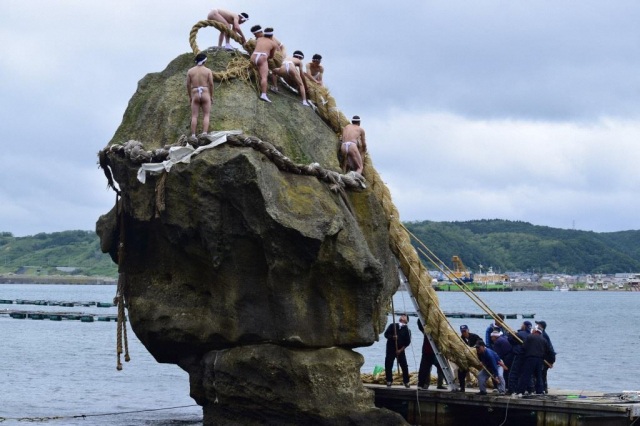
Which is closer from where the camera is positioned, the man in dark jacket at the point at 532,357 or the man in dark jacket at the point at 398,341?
the man in dark jacket at the point at 532,357

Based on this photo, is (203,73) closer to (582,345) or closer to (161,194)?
(161,194)

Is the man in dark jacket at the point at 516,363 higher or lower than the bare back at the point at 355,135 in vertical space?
lower

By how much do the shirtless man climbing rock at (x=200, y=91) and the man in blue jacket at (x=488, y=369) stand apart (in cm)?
834

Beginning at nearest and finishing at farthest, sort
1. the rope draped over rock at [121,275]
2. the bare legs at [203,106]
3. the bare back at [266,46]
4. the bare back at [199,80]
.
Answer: the bare legs at [203,106] < the bare back at [199,80] < the rope draped over rock at [121,275] < the bare back at [266,46]

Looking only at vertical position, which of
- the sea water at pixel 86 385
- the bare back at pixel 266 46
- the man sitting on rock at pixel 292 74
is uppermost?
the bare back at pixel 266 46

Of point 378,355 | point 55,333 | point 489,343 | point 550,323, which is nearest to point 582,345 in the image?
point 378,355

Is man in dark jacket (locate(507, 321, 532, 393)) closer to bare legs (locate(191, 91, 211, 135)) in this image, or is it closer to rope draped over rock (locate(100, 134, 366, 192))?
rope draped over rock (locate(100, 134, 366, 192))

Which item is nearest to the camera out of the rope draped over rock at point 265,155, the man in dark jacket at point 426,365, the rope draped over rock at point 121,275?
the rope draped over rock at point 265,155

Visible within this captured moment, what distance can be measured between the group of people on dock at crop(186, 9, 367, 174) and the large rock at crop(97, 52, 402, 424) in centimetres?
51

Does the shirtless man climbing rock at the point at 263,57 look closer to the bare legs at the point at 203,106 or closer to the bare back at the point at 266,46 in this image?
the bare back at the point at 266,46

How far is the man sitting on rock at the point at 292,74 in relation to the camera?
25938 mm

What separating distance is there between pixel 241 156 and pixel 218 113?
2642 millimetres

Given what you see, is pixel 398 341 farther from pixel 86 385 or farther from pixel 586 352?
pixel 586 352

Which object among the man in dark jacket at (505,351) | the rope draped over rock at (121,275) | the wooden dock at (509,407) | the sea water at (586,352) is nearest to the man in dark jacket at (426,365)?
the wooden dock at (509,407)
